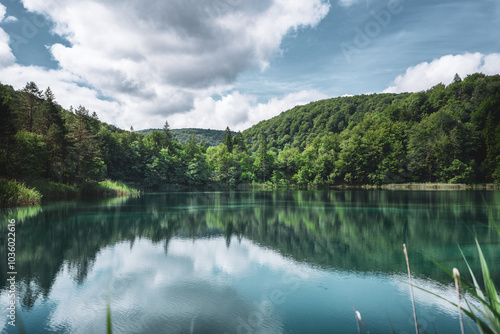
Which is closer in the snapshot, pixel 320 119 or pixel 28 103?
pixel 28 103

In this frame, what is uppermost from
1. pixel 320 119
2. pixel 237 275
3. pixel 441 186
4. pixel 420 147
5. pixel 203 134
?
pixel 203 134

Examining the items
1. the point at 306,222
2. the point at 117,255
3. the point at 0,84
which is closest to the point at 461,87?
the point at 306,222

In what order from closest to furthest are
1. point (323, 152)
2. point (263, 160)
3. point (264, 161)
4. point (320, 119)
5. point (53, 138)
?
point (53, 138), point (323, 152), point (264, 161), point (263, 160), point (320, 119)

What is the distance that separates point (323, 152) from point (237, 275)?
68.5m

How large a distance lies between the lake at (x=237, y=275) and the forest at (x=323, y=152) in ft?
79.6

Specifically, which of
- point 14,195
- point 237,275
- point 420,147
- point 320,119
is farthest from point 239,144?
point 237,275

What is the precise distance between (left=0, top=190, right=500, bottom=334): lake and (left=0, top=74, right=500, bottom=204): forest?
24.3 meters

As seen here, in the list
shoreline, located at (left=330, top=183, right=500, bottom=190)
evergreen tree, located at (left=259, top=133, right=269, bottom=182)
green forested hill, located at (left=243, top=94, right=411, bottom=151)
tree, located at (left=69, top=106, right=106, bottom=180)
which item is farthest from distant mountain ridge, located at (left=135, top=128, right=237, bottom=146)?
tree, located at (left=69, top=106, right=106, bottom=180)

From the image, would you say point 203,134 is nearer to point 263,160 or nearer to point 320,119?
point 320,119

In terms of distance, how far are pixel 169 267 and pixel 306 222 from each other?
987 cm

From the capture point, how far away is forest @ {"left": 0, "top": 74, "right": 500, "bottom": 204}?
37.4 metres

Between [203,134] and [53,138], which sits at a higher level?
[203,134]

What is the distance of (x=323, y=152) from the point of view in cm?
7488

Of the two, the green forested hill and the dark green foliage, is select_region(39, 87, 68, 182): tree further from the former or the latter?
the green forested hill
